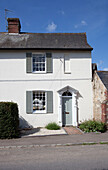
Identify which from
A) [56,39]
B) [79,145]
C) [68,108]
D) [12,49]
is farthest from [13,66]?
[79,145]

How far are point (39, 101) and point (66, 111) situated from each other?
2199 mm

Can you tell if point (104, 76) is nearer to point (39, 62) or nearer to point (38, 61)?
point (39, 62)

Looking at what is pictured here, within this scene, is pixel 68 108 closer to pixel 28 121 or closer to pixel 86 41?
pixel 28 121

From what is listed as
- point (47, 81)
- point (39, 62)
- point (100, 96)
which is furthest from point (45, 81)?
point (100, 96)

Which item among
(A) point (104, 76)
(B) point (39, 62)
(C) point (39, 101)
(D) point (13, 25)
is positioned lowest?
(C) point (39, 101)

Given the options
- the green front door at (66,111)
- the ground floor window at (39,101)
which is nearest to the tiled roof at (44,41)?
the ground floor window at (39,101)

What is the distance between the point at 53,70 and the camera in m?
11.1

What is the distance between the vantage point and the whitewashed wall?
10805 mm

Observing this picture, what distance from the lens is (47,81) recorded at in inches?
432

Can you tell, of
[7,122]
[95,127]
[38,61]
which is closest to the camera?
[7,122]

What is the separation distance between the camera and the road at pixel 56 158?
455cm

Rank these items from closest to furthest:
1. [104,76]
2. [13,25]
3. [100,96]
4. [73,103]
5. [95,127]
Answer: [95,127] < [100,96] < [73,103] < [104,76] < [13,25]

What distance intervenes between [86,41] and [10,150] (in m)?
9.79

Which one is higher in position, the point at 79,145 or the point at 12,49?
the point at 12,49
